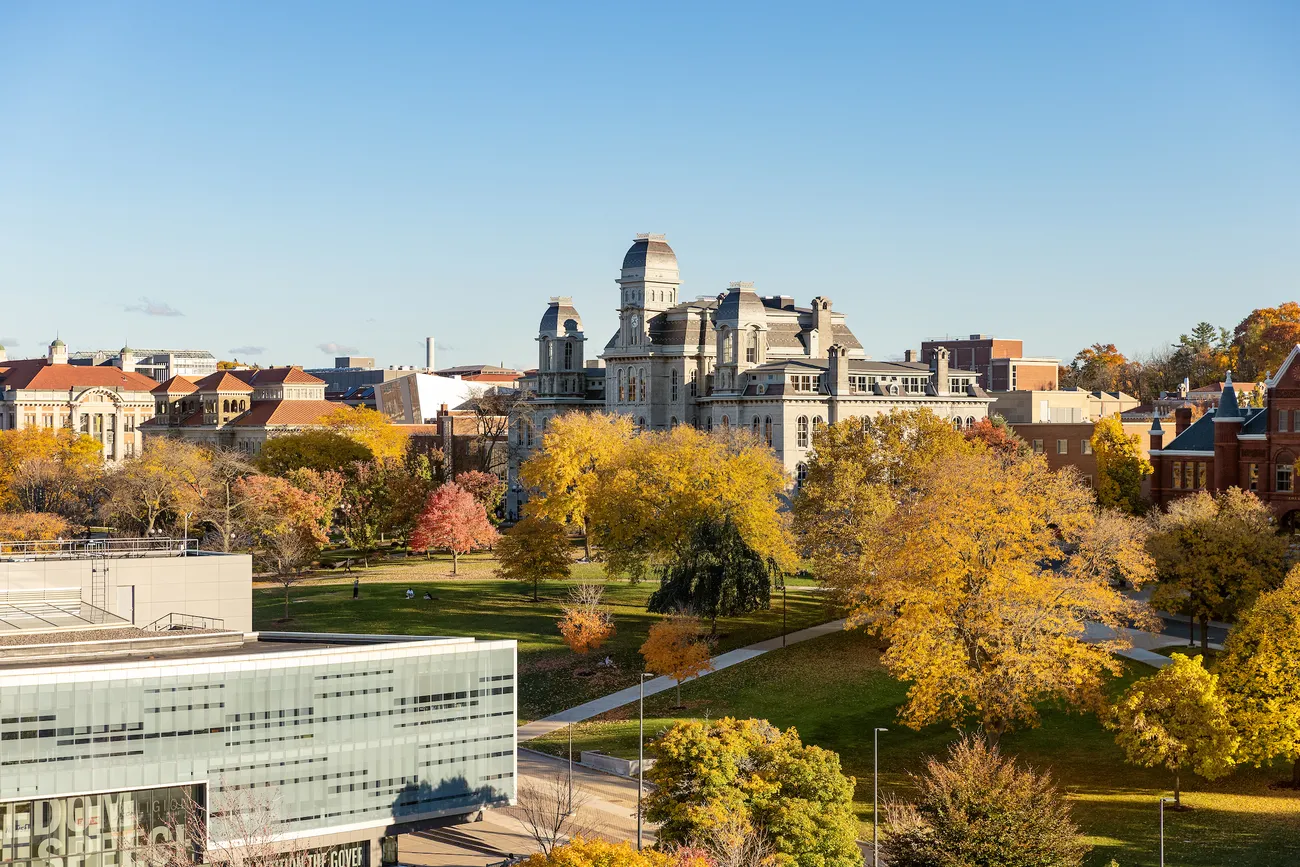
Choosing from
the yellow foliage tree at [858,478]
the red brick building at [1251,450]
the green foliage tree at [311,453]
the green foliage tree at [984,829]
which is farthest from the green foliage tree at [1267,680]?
the green foliage tree at [311,453]

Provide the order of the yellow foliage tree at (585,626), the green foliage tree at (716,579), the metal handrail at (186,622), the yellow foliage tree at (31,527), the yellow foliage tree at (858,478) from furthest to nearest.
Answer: the yellow foliage tree at (31,527) → the yellow foliage tree at (858,478) → the green foliage tree at (716,579) → the yellow foliage tree at (585,626) → the metal handrail at (186,622)

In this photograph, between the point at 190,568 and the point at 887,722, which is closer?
the point at 190,568

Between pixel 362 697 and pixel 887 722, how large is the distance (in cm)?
2294

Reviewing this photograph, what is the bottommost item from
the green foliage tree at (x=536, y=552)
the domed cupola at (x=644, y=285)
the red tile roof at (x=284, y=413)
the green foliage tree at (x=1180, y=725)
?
the green foliage tree at (x=1180, y=725)

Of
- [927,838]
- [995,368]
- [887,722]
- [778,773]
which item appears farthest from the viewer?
[995,368]

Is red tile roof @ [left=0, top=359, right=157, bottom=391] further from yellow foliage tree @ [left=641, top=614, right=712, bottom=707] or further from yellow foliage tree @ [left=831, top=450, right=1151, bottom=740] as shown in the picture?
yellow foliage tree @ [left=831, top=450, right=1151, bottom=740]

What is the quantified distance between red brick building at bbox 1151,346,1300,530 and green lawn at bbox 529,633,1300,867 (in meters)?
24.1

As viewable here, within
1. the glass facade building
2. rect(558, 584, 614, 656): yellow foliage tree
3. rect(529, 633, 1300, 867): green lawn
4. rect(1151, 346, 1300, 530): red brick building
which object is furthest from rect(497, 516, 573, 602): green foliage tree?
rect(1151, 346, 1300, 530): red brick building

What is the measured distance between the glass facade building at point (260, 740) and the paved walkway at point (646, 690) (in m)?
14.3

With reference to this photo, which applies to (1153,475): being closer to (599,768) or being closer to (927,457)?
(927,457)

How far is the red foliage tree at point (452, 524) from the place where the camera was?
89250 millimetres

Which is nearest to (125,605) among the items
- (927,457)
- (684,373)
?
(927,457)

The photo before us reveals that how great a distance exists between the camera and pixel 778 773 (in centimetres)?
4084

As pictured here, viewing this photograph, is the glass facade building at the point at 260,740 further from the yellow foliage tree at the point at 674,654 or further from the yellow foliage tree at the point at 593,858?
the yellow foliage tree at the point at 674,654
